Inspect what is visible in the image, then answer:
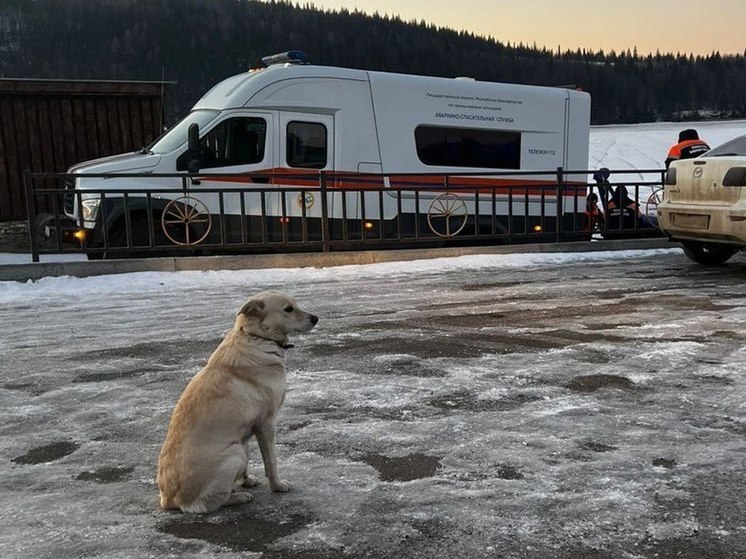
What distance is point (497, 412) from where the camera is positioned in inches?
153

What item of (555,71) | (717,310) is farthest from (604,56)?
(717,310)

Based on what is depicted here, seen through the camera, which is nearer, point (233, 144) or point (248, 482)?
point (248, 482)

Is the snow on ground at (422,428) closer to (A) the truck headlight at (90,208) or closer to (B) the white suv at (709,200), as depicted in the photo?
(B) the white suv at (709,200)

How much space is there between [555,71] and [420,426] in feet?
298

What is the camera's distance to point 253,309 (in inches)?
120

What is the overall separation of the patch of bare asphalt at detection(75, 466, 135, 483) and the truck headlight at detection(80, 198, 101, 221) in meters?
7.29

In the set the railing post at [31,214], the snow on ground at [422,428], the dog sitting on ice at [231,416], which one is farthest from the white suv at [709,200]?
the railing post at [31,214]

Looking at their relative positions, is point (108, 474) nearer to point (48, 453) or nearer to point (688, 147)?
point (48, 453)

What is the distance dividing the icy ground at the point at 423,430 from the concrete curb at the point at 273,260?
5.34 feet

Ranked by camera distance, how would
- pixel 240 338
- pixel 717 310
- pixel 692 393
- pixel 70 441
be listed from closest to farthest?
pixel 240 338 < pixel 70 441 < pixel 692 393 < pixel 717 310

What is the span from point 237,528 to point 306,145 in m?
9.08

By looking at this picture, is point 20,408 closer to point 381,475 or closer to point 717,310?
point 381,475

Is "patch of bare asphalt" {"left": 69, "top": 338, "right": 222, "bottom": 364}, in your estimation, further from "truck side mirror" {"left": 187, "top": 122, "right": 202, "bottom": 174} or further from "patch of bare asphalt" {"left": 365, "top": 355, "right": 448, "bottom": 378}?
"truck side mirror" {"left": 187, "top": 122, "right": 202, "bottom": 174}

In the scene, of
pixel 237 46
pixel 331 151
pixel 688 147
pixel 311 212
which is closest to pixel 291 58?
pixel 331 151
